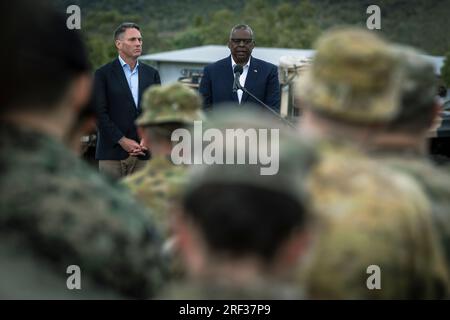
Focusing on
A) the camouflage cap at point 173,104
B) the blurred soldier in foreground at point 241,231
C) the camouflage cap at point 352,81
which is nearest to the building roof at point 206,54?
the camouflage cap at point 173,104

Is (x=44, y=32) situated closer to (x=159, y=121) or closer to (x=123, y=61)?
(x=159, y=121)

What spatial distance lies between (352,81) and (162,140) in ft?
4.72

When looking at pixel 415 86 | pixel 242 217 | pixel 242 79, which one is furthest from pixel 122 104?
pixel 242 217

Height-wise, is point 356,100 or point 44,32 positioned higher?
point 44,32

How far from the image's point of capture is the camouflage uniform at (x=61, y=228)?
288cm

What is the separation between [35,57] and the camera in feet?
10.1

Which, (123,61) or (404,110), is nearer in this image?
(404,110)

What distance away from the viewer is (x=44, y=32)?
10.2 ft

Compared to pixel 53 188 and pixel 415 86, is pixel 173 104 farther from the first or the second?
pixel 53 188

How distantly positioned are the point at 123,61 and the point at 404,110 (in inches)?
205

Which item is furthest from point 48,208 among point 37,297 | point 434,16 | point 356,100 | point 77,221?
point 434,16

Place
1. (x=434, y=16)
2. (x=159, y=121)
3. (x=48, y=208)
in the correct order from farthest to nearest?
(x=434, y=16)
(x=159, y=121)
(x=48, y=208)
